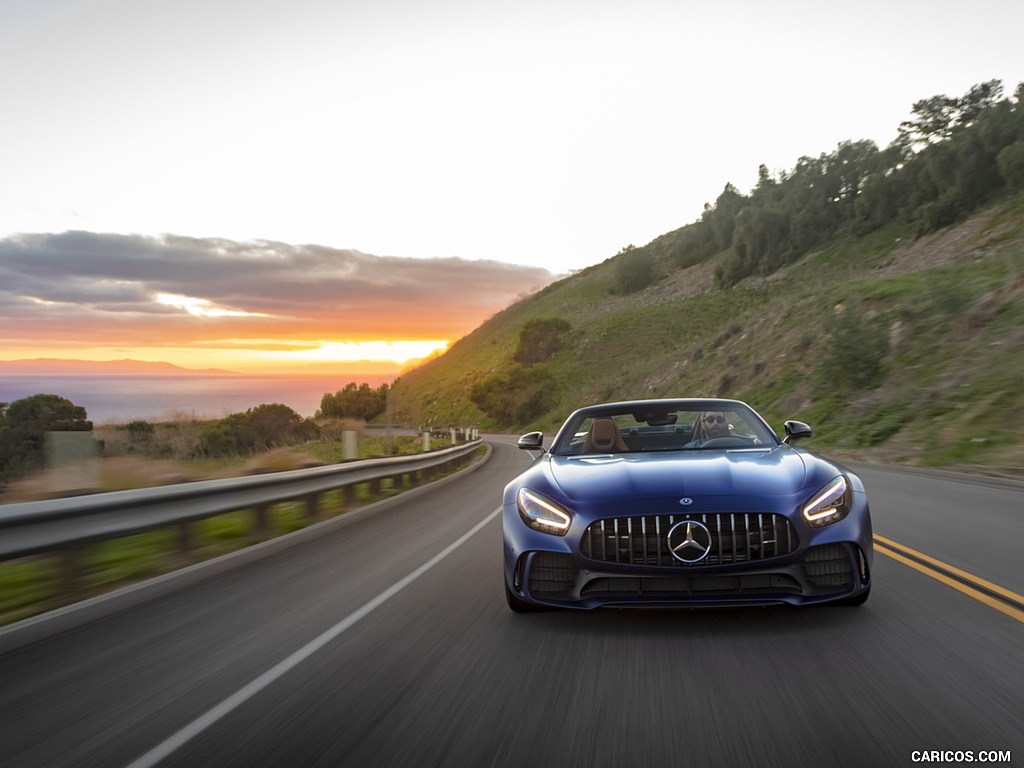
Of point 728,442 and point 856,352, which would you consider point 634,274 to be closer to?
point 856,352

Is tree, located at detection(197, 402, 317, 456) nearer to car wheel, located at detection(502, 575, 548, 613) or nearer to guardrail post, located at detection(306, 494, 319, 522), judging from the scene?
guardrail post, located at detection(306, 494, 319, 522)

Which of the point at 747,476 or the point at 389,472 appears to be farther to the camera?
the point at 389,472

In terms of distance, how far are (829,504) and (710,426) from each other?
291 centimetres

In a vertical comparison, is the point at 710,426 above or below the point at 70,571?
above

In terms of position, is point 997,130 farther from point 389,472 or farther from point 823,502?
point 823,502

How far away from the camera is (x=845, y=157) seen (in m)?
90.7

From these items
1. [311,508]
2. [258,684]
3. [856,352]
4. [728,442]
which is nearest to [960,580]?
[728,442]

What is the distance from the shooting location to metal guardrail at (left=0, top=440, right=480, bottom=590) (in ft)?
19.5

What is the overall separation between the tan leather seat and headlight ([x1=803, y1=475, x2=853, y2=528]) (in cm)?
193

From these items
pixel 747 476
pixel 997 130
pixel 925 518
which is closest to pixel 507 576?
pixel 747 476

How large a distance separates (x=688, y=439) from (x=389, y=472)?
26.6ft

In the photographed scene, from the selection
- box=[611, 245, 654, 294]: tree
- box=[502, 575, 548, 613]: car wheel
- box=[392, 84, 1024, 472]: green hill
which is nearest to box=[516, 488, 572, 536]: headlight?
box=[502, 575, 548, 613]: car wheel

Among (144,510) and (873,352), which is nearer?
(144,510)

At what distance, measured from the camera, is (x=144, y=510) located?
731 centimetres
